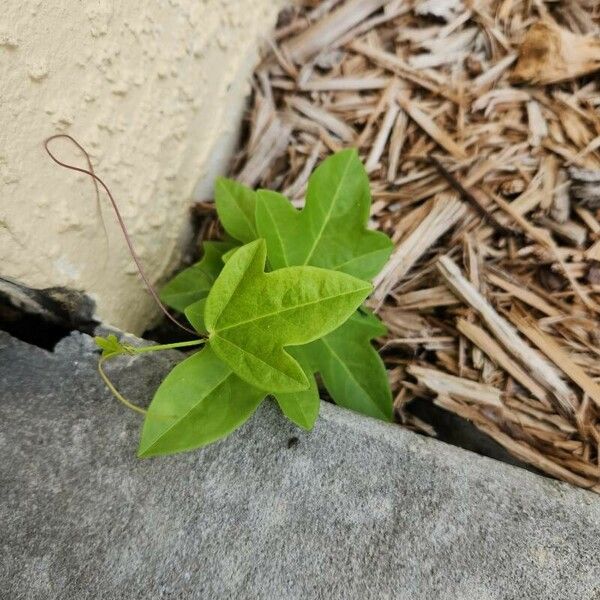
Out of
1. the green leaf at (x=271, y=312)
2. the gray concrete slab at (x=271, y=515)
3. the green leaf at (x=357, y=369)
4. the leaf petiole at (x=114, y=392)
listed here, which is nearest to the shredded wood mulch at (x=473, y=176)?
the green leaf at (x=357, y=369)

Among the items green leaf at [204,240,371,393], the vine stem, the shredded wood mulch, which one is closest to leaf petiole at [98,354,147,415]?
the vine stem

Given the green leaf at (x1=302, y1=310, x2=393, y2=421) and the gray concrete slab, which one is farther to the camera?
the green leaf at (x1=302, y1=310, x2=393, y2=421)

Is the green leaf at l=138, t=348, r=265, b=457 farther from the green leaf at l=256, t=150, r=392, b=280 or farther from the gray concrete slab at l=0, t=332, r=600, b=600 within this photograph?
the green leaf at l=256, t=150, r=392, b=280

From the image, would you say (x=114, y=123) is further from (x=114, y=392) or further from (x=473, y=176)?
(x=473, y=176)

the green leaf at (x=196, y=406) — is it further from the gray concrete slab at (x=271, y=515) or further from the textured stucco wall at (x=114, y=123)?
the textured stucco wall at (x=114, y=123)

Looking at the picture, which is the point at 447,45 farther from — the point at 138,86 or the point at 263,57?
the point at 138,86

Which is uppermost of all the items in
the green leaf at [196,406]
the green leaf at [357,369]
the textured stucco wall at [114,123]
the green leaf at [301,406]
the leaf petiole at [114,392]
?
the textured stucco wall at [114,123]

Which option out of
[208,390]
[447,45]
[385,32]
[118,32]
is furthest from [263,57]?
[208,390]

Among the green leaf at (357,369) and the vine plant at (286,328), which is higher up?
the vine plant at (286,328)
